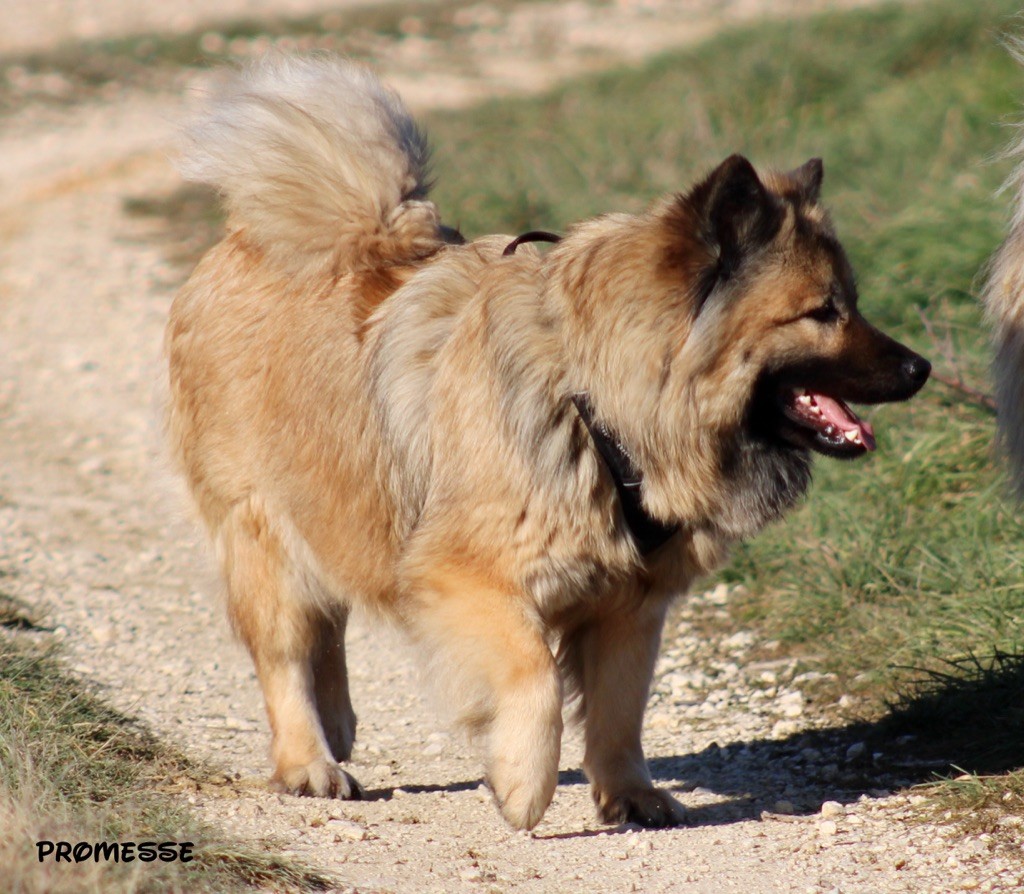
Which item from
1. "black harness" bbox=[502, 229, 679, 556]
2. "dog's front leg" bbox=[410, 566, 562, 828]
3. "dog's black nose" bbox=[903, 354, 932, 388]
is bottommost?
"dog's front leg" bbox=[410, 566, 562, 828]

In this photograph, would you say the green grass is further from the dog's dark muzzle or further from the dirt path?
the dog's dark muzzle

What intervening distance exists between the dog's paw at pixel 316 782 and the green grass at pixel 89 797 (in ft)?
0.78

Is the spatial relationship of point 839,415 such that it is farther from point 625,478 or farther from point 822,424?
point 625,478

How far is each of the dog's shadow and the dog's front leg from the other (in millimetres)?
466

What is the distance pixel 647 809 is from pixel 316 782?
1.01 meters

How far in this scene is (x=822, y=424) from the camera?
142 inches

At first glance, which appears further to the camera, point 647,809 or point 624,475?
point 647,809

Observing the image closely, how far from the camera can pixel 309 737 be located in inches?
164

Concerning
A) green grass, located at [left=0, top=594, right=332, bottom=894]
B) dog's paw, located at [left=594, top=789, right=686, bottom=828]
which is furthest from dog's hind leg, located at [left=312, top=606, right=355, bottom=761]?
dog's paw, located at [left=594, top=789, right=686, bottom=828]

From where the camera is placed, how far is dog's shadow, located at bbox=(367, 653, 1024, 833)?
398 centimetres

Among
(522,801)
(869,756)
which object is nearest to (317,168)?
(522,801)

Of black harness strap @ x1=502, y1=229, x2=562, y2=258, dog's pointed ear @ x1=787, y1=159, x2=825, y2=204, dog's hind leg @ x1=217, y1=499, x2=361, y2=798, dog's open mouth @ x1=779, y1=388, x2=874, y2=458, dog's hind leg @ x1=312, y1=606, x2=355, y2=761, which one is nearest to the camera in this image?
dog's open mouth @ x1=779, y1=388, x2=874, y2=458

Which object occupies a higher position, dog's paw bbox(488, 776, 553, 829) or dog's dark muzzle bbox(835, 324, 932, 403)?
dog's dark muzzle bbox(835, 324, 932, 403)

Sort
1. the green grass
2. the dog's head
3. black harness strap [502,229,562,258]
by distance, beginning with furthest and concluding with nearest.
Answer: black harness strap [502,229,562,258] → the dog's head → the green grass
